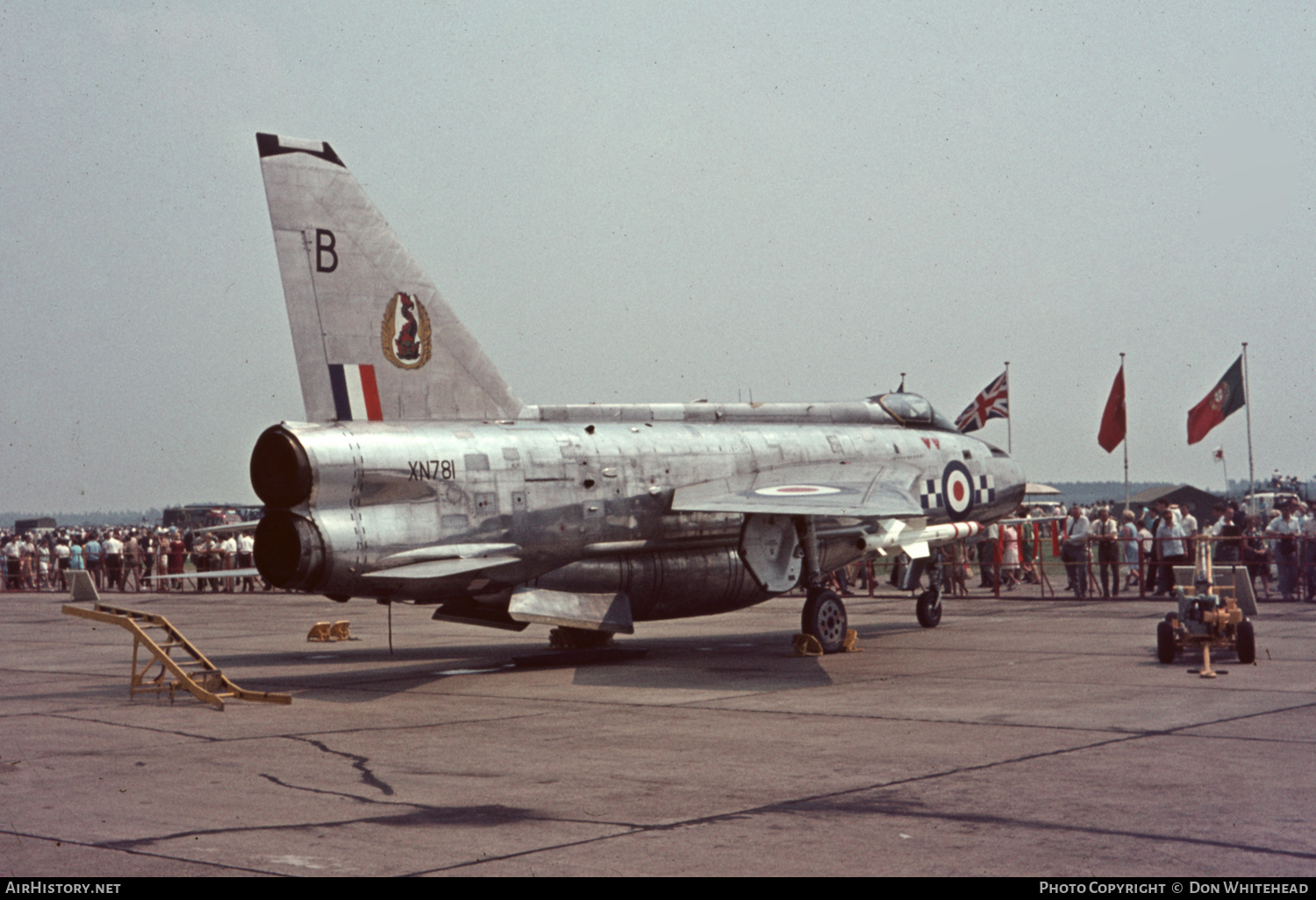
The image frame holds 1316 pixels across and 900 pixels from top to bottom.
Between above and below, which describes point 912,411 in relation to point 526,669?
above

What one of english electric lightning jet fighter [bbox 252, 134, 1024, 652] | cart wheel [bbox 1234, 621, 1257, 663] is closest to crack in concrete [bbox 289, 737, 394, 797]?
english electric lightning jet fighter [bbox 252, 134, 1024, 652]

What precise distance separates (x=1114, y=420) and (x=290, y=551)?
23.1m

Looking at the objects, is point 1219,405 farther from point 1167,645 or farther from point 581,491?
point 581,491

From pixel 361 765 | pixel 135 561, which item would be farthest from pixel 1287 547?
pixel 135 561

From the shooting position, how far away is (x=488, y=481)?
1453cm

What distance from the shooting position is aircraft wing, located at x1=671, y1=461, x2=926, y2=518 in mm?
15805

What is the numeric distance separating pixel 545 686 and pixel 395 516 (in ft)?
8.03

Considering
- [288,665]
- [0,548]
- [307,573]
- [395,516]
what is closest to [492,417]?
[395,516]

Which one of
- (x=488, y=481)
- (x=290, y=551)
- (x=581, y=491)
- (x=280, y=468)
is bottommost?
(x=290, y=551)

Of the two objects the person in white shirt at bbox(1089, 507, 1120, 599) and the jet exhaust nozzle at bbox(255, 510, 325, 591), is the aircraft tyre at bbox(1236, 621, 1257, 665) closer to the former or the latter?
the jet exhaust nozzle at bbox(255, 510, 325, 591)

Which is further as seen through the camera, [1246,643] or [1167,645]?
[1167,645]

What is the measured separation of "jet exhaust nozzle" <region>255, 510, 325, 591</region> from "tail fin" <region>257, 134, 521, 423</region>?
1.30 metres
